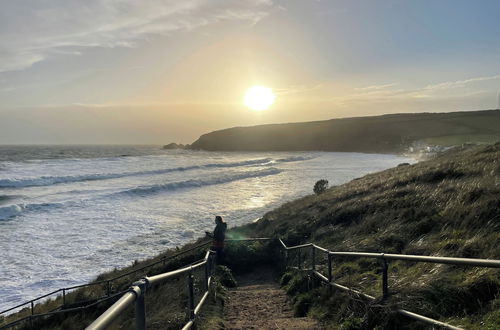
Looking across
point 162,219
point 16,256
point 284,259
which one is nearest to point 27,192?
point 162,219

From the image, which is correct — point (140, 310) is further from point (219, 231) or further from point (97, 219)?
point (97, 219)

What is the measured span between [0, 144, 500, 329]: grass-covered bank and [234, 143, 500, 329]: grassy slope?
1 centimetres

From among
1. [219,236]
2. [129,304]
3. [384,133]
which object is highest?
[384,133]

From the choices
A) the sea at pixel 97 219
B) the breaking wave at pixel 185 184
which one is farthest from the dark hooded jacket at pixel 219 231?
the breaking wave at pixel 185 184

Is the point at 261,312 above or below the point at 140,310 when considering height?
below

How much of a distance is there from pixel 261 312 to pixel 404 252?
2.85m

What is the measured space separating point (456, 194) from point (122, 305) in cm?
870

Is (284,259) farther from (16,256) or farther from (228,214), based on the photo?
(228,214)

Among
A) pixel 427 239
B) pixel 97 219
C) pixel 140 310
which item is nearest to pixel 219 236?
pixel 427 239

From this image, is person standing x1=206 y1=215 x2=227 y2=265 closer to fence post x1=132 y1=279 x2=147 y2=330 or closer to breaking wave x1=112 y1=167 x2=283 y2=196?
fence post x1=132 y1=279 x2=147 y2=330

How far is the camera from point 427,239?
7.25 m

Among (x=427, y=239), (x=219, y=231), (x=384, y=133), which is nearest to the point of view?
(x=427, y=239)

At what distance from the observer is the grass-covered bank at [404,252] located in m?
4.28

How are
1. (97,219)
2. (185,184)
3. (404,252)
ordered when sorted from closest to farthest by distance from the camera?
(404,252) < (97,219) < (185,184)
